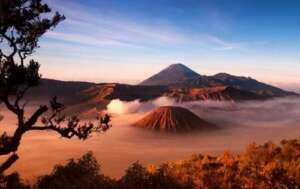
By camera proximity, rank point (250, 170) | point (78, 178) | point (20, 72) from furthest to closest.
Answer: point (250, 170) → point (78, 178) → point (20, 72)

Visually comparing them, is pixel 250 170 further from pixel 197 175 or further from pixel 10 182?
pixel 10 182

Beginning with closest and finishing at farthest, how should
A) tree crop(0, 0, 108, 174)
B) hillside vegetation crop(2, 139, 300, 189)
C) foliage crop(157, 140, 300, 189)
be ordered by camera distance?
1. tree crop(0, 0, 108, 174)
2. hillside vegetation crop(2, 139, 300, 189)
3. foliage crop(157, 140, 300, 189)

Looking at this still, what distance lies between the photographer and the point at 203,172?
2213 inches

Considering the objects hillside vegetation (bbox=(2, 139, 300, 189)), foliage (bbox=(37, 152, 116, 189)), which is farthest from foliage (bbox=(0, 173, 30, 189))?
foliage (bbox=(37, 152, 116, 189))

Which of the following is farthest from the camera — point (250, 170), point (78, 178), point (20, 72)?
point (250, 170)

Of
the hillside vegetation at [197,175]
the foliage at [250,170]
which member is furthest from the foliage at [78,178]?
the foliage at [250,170]

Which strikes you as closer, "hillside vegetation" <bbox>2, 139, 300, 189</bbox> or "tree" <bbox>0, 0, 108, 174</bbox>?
"tree" <bbox>0, 0, 108, 174</bbox>

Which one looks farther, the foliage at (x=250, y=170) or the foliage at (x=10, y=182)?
the foliage at (x=250, y=170)

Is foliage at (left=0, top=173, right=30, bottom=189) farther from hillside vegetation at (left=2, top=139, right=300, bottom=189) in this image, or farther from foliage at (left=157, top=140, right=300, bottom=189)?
foliage at (left=157, top=140, right=300, bottom=189)

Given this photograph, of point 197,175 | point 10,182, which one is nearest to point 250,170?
point 197,175

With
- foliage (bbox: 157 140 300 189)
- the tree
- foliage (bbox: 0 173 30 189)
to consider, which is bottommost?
foliage (bbox: 157 140 300 189)

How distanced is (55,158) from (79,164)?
16740 centimetres

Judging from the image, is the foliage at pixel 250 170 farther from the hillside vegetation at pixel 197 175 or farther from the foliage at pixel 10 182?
the foliage at pixel 10 182

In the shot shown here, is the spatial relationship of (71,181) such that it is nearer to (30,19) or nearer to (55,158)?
(30,19)
